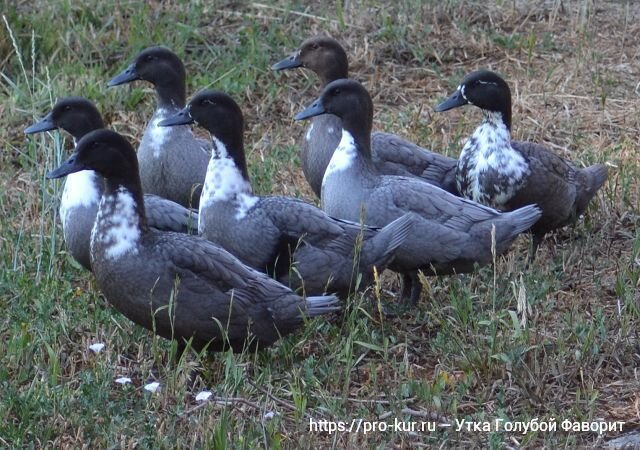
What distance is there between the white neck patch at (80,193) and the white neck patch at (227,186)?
0.60 m

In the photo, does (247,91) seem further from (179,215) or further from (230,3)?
(179,215)

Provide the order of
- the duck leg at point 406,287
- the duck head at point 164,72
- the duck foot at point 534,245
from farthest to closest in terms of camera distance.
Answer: the duck head at point 164,72
the duck foot at point 534,245
the duck leg at point 406,287

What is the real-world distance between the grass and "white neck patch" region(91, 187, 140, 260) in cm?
48

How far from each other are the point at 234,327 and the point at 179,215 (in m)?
1.22

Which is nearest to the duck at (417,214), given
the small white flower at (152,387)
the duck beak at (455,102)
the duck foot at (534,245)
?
the duck foot at (534,245)

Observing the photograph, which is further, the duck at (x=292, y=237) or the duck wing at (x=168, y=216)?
the duck wing at (x=168, y=216)

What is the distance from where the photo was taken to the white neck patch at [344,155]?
6.96 meters

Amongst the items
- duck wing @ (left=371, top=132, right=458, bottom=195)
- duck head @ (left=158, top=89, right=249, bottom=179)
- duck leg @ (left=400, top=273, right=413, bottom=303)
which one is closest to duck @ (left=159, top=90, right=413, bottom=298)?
duck head @ (left=158, top=89, right=249, bottom=179)

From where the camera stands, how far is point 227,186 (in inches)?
257

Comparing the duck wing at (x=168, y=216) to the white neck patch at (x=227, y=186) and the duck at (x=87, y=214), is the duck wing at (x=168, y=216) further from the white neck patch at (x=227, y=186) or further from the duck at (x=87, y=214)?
the white neck patch at (x=227, y=186)

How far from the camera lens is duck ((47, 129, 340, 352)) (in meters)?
5.65

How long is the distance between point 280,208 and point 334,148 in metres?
1.49

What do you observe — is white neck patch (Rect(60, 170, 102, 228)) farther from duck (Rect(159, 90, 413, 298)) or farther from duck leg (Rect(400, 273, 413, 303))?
duck leg (Rect(400, 273, 413, 303))

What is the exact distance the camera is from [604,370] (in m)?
5.64
